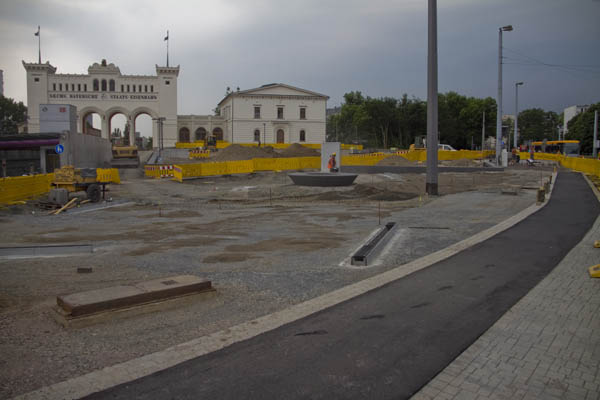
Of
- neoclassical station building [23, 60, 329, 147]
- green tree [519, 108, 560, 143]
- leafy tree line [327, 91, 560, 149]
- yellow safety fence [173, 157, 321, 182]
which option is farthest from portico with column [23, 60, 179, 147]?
green tree [519, 108, 560, 143]

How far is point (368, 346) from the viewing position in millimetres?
5527

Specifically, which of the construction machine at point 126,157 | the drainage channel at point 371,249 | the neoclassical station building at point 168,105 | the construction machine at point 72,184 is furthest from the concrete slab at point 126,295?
the neoclassical station building at point 168,105

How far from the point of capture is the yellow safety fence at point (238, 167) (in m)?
40.0

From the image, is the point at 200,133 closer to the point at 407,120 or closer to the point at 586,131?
the point at 407,120

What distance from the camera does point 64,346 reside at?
5559 millimetres

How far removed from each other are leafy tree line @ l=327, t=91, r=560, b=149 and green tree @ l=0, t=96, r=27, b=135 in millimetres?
73955

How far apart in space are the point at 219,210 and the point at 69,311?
14794 mm

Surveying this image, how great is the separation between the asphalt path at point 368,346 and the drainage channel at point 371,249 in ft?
4.00

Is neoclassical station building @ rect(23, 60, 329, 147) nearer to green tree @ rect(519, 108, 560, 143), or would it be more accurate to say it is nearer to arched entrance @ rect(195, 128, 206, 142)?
arched entrance @ rect(195, 128, 206, 142)

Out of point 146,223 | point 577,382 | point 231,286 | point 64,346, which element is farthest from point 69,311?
point 146,223

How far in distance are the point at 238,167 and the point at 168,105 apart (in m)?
54.9

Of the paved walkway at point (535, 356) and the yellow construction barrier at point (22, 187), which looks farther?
the yellow construction barrier at point (22, 187)

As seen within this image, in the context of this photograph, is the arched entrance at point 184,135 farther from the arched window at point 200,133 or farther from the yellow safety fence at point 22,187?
the yellow safety fence at point 22,187

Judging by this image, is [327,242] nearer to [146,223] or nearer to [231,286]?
[231,286]
